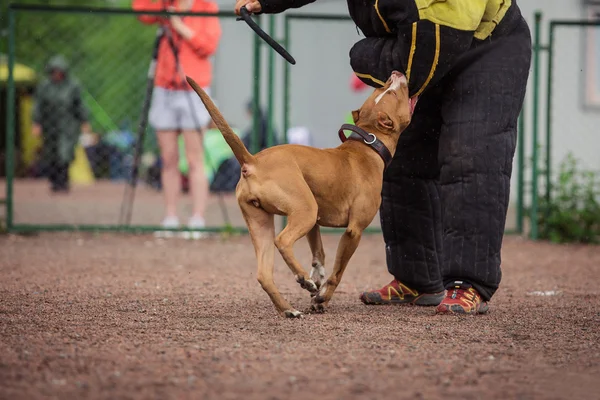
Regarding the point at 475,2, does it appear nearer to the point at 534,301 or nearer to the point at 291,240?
the point at 291,240

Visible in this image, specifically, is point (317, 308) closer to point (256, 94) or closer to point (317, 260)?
point (317, 260)

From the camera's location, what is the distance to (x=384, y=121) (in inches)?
194

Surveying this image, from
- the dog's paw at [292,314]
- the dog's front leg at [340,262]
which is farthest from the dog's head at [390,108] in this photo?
the dog's paw at [292,314]

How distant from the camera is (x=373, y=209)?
15.8ft

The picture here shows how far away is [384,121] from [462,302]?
95cm

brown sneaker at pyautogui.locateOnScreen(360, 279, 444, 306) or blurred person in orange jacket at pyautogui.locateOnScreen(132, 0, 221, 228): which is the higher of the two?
blurred person in orange jacket at pyautogui.locateOnScreen(132, 0, 221, 228)

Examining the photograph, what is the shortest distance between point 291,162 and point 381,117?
633mm

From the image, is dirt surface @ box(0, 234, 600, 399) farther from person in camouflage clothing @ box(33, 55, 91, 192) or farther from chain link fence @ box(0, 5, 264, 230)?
person in camouflage clothing @ box(33, 55, 91, 192)

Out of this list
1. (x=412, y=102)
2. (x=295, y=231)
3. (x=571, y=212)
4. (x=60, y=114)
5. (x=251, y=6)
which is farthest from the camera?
(x=60, y=114)

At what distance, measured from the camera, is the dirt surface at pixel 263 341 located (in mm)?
3236

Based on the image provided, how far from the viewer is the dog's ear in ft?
16.1

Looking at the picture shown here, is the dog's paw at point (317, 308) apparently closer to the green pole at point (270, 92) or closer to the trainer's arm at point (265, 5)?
the trainer's arm at point (265, 5)

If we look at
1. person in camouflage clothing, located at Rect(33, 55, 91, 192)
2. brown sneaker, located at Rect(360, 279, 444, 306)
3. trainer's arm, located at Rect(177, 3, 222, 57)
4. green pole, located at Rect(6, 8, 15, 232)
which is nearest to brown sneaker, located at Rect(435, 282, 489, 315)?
brown sneaker, located at Rect(360, 279, 444, 306)

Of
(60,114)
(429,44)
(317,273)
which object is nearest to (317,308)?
(317,273)
